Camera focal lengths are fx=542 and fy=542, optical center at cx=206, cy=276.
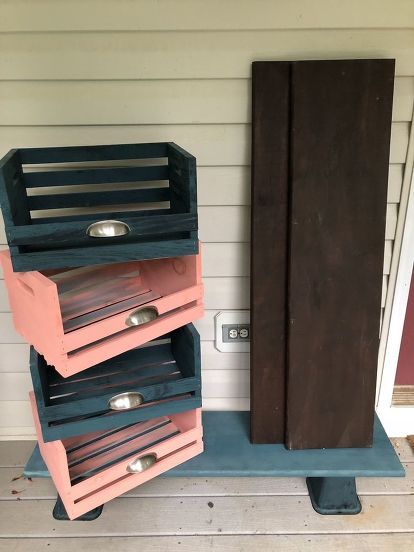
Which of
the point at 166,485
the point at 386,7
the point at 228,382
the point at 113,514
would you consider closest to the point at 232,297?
the point at 228,382

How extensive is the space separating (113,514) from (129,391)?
0.51 m

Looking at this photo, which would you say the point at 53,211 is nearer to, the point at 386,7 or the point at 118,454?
the point at 118,454

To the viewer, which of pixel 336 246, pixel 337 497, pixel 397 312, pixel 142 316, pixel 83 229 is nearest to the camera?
pixel 83 229

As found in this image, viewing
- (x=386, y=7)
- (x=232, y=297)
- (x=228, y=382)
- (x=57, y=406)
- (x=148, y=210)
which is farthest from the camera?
(x=228, y=382)

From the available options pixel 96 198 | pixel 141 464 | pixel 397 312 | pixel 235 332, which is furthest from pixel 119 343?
pixel 397 312

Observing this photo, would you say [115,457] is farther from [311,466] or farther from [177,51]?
[177,51]

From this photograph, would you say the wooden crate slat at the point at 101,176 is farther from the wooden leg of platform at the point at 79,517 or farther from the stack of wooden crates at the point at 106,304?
the wooden leg of platform at the point at 79,517

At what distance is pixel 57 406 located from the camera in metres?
1.33

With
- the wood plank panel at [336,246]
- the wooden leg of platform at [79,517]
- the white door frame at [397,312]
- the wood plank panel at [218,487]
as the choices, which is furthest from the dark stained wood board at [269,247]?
the wooden leg of platform at [79,517]

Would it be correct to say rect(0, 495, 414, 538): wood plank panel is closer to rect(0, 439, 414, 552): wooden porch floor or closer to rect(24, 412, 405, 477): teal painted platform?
rect(0, 439, 414, 552): wooden porch floor

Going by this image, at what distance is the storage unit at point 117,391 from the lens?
1.34 m

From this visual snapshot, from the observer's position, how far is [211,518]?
163 cm

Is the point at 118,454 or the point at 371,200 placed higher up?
the point at 371,200

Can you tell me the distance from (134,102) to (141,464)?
0.99 metres
